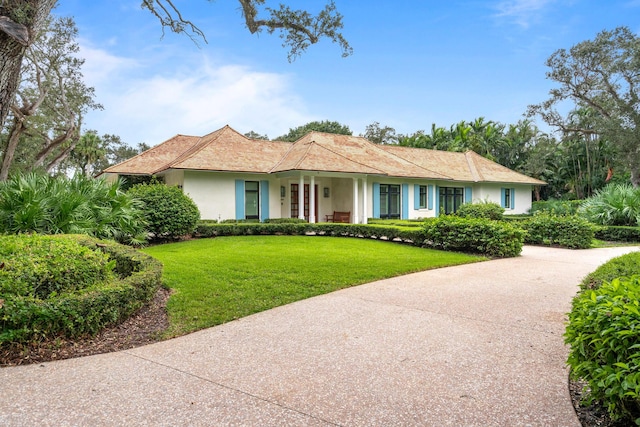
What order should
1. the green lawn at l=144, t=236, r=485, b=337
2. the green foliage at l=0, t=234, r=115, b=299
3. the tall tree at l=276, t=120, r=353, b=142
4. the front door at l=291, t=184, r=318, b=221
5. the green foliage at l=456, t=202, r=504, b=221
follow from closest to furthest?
the green foliage at l=0, t=234, r=115, b=299 → the green lawn at l=144, t=236, r=485, b=337 → the green foliage at l=456, t=202, r=504, b=221 → the front door at l=291, t=184, r=318, b=221 → the tall tree at l=276, t=120, r=353, b=142

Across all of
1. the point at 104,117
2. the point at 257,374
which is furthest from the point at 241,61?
the point at 104,117

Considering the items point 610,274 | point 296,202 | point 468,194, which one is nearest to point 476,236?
point 610,274

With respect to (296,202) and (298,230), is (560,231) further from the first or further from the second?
(296,202)

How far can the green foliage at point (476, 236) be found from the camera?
10.9 meters

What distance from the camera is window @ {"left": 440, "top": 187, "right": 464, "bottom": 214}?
80.4ft

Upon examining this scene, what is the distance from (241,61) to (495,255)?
8.77 meters

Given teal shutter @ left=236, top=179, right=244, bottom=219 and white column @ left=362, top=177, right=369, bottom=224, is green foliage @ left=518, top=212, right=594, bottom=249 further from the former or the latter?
teal shutter @ left=236, top=179, right=244, bottom=219

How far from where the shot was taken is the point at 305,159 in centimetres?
1886

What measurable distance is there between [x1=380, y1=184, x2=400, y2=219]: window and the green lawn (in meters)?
8.58

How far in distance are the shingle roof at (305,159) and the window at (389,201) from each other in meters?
0.98

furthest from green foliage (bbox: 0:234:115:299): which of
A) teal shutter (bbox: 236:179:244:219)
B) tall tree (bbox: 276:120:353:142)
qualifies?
tall tree (bbox: 276:120:353:142)

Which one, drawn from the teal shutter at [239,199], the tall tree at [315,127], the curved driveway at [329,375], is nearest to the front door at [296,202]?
the teal shutter at [239,199]

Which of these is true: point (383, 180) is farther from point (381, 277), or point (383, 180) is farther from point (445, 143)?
point (445, 143)

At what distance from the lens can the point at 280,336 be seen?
4500 mm
